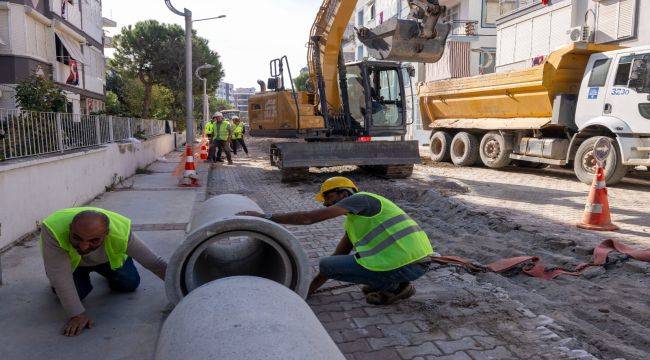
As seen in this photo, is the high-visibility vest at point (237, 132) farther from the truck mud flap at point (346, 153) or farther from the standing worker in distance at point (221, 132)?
the truck mud flap at point (346, 153)

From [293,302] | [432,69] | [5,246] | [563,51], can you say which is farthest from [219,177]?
[432,69]

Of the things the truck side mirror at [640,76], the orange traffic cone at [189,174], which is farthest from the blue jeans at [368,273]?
the truck side mirror at [640,76]

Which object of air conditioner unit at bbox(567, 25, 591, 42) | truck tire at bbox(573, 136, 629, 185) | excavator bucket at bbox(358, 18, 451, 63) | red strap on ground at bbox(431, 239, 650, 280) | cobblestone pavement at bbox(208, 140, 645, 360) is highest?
air conditioner unit at bbox(567, 25, 591, 42)

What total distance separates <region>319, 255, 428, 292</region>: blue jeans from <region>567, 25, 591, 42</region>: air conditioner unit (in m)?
13.6

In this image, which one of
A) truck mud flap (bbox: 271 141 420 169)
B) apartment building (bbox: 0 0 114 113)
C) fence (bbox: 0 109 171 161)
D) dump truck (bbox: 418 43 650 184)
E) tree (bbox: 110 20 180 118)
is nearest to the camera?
fence (bbox: 0 109 171 161)

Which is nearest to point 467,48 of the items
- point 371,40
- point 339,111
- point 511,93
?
point 511,93

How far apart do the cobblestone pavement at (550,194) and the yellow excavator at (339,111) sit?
48.8 inches

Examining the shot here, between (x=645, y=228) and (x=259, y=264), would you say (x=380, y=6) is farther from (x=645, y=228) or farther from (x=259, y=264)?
(x=259, y=264)

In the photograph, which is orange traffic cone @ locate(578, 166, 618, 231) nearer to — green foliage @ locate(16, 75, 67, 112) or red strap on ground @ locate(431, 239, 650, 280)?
red strap on ground @ locate(431, 239, 650, 280)

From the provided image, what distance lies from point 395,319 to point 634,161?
7482 millimetres

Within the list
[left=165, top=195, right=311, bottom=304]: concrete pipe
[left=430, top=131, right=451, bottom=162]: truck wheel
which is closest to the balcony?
[left=430, top=131, right=451, bottom=162]: truck wheel

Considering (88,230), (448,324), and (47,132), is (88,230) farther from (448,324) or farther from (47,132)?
(47,132)

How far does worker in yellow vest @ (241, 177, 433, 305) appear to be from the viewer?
3.49 m

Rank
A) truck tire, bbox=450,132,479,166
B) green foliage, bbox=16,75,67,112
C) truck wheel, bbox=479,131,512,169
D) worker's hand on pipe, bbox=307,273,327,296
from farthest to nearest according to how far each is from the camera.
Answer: truck tire, bbox=450,132,479,166 → truck wheel, bbox=479,131,512,169 → green foliage, bbox=16,75,67,112 → worker's hand on pipe, bbox=307,273,327,296
